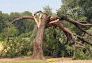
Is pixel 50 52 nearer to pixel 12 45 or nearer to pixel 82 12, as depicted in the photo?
pixel 12 45

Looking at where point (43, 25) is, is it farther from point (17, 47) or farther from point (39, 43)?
point (17, 47)

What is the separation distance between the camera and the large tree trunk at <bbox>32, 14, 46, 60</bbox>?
706 inches

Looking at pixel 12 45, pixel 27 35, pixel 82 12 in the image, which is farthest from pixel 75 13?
pixel 12 45

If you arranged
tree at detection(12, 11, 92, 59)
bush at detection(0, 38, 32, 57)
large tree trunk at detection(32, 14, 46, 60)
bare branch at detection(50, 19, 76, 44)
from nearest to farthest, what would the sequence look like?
large tree trunk at detection(32, 14, 46, 60) → tree at detection(12, 11, 92, 59) → bare branch at detection(50, 19, 76, 44) → bush at detection(0, 38, 32, 57)

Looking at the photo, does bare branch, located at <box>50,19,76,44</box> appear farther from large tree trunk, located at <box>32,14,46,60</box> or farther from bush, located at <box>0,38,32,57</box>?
bush, located at <box>0,38,32,57</box>

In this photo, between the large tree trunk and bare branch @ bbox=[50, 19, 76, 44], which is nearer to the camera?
the large tree trunk

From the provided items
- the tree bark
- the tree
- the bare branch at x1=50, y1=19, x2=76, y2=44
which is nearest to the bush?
the tree

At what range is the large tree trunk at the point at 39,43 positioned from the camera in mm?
17922

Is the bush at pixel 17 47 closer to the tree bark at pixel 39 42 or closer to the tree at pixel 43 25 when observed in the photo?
the tree at pixel 43 25

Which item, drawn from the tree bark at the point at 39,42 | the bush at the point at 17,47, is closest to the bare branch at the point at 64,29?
the tree bark at the point at 39,42

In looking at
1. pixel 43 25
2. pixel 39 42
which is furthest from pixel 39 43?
pixel 43 25

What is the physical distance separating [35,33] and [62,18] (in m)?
1.85

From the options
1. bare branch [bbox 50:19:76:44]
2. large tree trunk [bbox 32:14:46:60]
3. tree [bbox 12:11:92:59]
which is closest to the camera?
large tree trunk [bbox 32:14:46:60]

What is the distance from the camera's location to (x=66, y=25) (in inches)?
827
